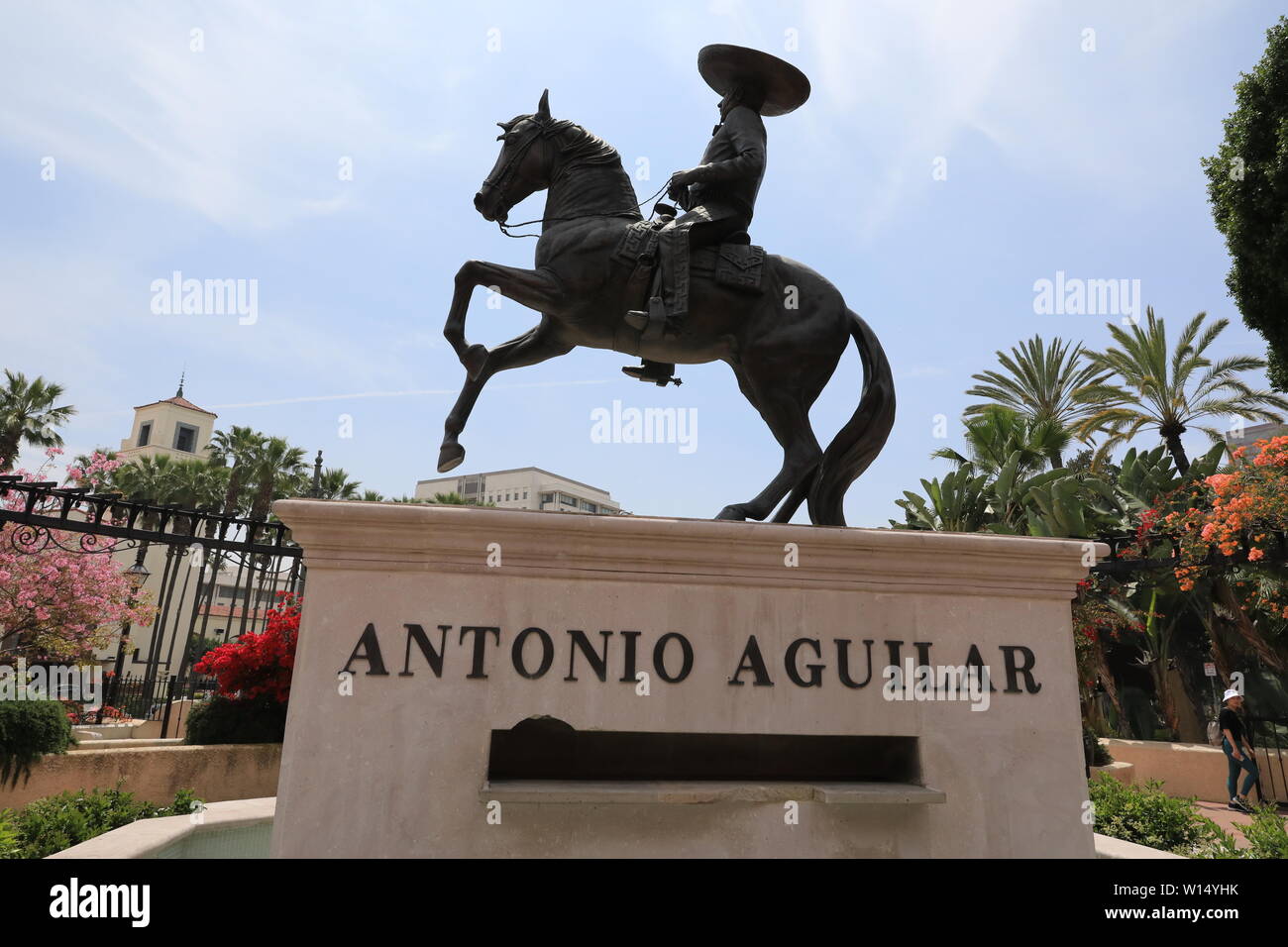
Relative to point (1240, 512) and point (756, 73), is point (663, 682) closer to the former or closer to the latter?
point (756, 73)

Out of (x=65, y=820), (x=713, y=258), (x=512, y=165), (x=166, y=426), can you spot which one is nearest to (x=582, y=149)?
(x=512, y=165)

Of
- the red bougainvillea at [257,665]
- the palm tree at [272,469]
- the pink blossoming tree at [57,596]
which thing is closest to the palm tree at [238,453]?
the palm tree at [272,469]

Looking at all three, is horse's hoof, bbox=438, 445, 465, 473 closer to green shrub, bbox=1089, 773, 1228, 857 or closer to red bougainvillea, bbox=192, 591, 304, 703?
green shrub, bbox=1089, 773, 1228, 857

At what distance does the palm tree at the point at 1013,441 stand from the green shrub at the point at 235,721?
1972 centimetres

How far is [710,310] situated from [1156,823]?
18.1ft

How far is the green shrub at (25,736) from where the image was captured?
934 centimetres

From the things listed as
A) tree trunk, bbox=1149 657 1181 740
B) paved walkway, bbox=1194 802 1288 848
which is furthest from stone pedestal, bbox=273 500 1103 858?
tree trunk, bbox=1149 657 1181 740

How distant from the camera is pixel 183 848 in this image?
16.6 ft

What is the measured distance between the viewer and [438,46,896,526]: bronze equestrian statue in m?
4.82

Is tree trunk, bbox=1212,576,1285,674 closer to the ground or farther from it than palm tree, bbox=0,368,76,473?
closer to the ground

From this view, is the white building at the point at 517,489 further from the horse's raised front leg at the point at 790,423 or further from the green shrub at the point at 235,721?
the horse's raised front leg at the point at 790,423


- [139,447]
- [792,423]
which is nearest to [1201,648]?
[792,423]

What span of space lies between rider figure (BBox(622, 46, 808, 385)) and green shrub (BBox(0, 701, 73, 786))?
8.79m
